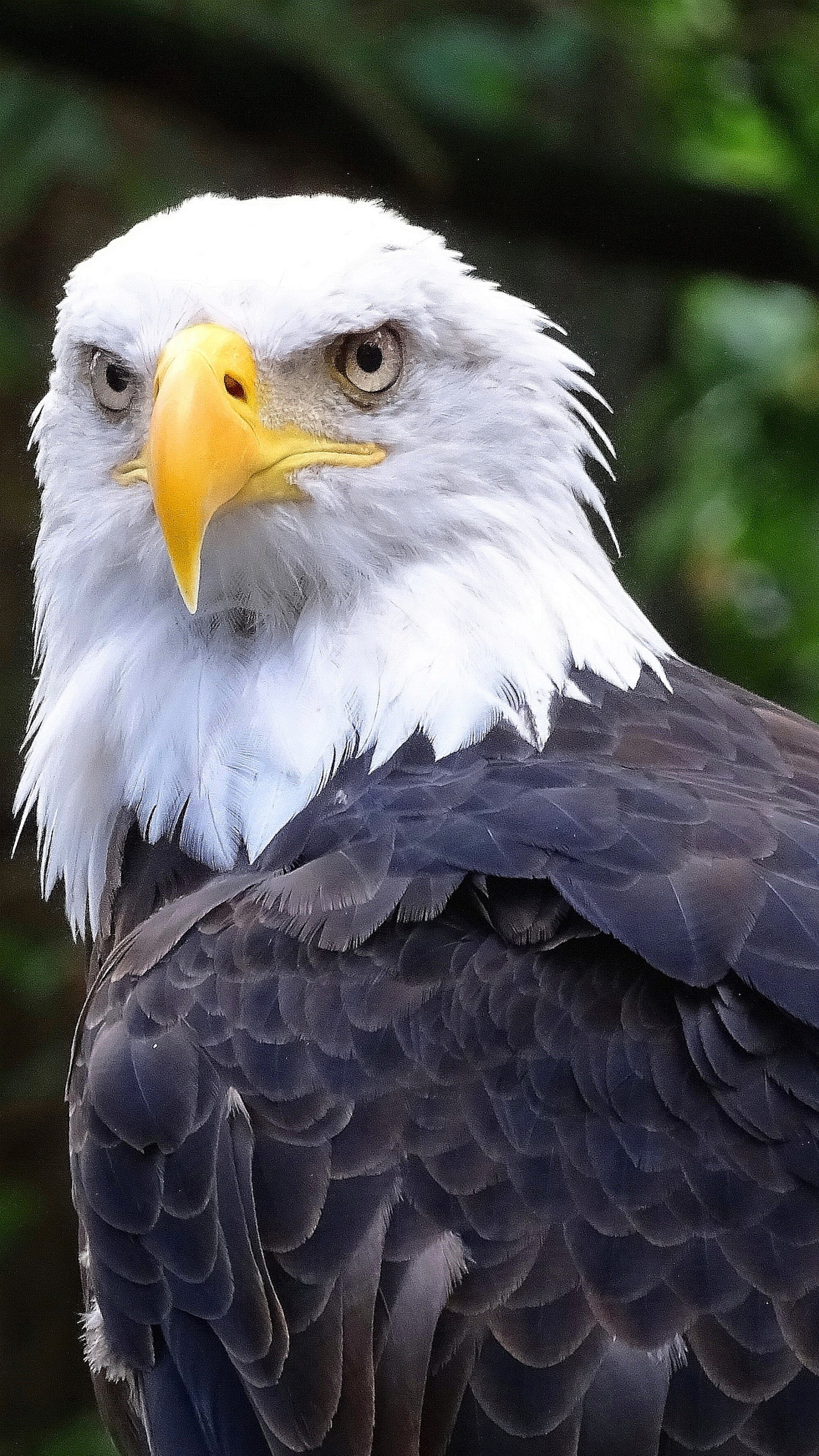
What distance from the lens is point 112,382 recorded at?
3002 mm

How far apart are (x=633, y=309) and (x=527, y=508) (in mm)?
3502

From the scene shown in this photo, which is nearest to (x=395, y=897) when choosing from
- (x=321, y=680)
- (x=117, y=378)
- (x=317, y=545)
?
(x=321, y=680)

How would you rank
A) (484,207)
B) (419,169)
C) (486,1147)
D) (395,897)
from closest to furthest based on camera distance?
(486,1147) → (395,897) → (419,169) → (484,207)

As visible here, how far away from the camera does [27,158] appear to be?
482cm

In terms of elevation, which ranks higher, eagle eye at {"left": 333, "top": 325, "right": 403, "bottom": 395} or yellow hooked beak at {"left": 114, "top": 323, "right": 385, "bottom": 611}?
eagle eye at {"left": 333, "top": 325, "right": 403, "bottom": 395}

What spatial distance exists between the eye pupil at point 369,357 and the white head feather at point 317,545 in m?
0.04

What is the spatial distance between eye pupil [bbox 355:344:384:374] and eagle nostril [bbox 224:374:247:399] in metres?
0.23

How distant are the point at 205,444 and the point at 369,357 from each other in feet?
1.31

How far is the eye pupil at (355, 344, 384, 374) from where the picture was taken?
2.94 meters

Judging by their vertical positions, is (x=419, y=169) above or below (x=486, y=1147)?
above

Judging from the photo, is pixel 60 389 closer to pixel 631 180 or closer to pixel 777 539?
pixel 777 539

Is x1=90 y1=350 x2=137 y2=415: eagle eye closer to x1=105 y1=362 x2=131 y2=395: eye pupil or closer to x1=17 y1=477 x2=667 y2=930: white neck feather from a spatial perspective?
x1=105 y1=362 x2=131 y2=395: eye pupil

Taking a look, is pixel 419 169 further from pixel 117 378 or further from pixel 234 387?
pixel 234 387

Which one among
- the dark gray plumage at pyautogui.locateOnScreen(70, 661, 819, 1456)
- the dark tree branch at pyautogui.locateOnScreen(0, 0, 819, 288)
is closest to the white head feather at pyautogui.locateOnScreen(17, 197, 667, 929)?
the dark gray plumage at pyautogui.locateOnScreen(70, 661, 819, 1456)
